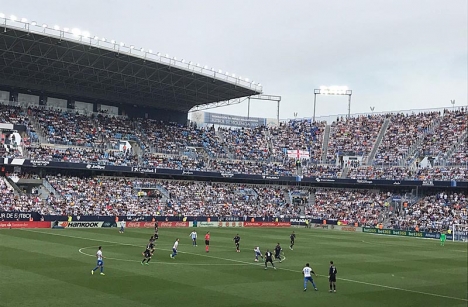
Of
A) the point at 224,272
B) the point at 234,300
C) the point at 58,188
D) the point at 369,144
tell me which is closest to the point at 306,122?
the point at 369,144

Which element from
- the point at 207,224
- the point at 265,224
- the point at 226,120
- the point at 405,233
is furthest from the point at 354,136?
the point at 207,224

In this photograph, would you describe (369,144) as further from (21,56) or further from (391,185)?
(21,56)

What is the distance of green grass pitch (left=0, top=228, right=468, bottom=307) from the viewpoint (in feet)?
78.3

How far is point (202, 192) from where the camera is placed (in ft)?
268

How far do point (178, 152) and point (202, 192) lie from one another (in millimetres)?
9228

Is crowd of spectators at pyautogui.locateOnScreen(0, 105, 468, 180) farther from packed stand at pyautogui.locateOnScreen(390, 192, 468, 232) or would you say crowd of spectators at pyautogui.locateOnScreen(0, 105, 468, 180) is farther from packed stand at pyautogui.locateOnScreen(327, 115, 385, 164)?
packed stand at pyautogui.locateOnScreen(390, 192, 468, 232)

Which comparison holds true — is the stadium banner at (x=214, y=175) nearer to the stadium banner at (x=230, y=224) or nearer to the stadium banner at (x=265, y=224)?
the stadium banner at (x=265, y=224)

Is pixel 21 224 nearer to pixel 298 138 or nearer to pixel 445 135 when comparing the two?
pixel 298 138

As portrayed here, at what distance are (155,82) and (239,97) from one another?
14.8m

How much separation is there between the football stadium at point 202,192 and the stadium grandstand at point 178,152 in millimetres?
270

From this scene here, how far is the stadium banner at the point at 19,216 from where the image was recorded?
5678 centimetres

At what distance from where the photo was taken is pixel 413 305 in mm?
24547

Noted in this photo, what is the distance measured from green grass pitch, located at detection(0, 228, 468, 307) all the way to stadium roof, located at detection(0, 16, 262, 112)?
2281 cm

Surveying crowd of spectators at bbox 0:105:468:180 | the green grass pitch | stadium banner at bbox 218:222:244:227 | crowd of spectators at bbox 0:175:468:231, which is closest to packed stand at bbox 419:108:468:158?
crowd of spectators at bbox 0:105:468:180
